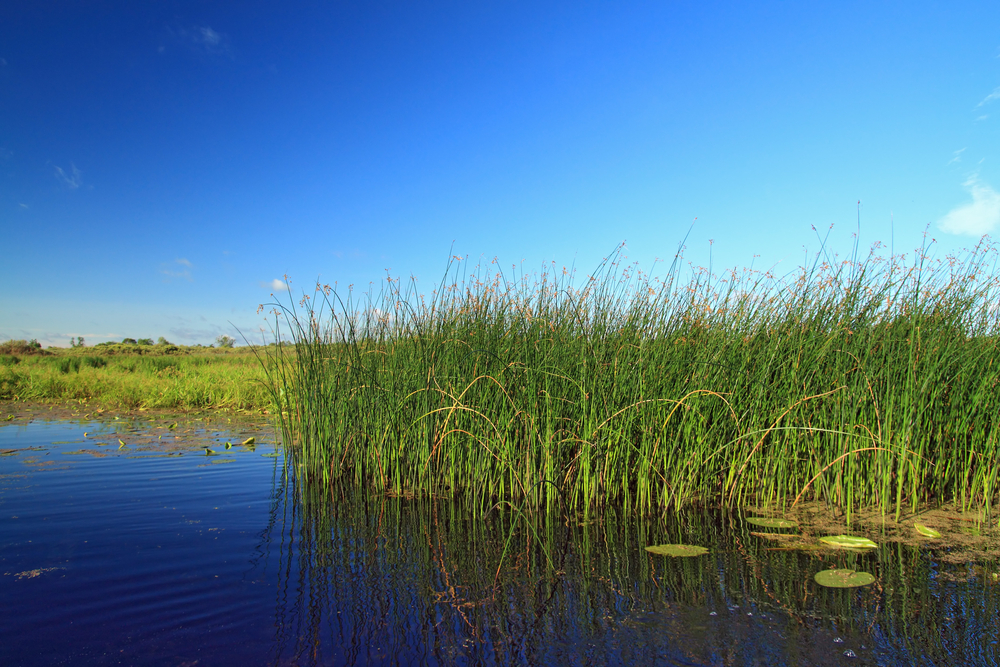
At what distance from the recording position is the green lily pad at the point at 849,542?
135 inches

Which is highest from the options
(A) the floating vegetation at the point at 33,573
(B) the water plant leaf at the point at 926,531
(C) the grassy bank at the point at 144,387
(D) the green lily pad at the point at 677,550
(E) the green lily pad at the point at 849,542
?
(C) the grassy bank at the point at 144,387

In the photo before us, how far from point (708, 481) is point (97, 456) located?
657 centimetres

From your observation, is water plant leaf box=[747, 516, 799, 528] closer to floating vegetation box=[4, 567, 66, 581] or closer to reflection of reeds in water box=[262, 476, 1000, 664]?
reflection of reeds in water box=[262, 476, 1000, 664]

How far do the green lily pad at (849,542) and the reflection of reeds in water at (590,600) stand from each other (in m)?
0.08

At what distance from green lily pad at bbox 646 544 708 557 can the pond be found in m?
0.04


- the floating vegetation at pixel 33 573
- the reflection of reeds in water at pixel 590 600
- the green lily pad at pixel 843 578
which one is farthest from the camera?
the floating vegetation at pixel 33 573

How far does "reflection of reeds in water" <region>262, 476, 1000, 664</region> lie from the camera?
2.35 metres

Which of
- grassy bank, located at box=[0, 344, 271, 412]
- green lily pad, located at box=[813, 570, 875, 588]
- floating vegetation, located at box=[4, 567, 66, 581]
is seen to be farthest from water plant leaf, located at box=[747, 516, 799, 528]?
grassy bank, located at box=[0, 344, 271, 412]

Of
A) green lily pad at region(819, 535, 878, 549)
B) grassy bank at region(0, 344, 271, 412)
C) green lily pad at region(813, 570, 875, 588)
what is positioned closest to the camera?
green lily pad at region(813, 570, 875, 588)

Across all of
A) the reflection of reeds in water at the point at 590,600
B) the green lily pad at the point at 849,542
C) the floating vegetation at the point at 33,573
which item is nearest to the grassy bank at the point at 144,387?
the floating vegetation at the point at 33,573

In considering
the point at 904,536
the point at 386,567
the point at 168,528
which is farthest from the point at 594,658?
the point at 168,528

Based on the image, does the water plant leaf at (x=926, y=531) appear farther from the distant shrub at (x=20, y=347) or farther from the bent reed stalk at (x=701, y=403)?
the distant shrub at (x=20, y=347)

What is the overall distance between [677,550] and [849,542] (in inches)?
45.1

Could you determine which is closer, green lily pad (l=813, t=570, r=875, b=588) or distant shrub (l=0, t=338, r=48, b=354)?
green lily pad (l=813, t=570, r=875, b=588)
